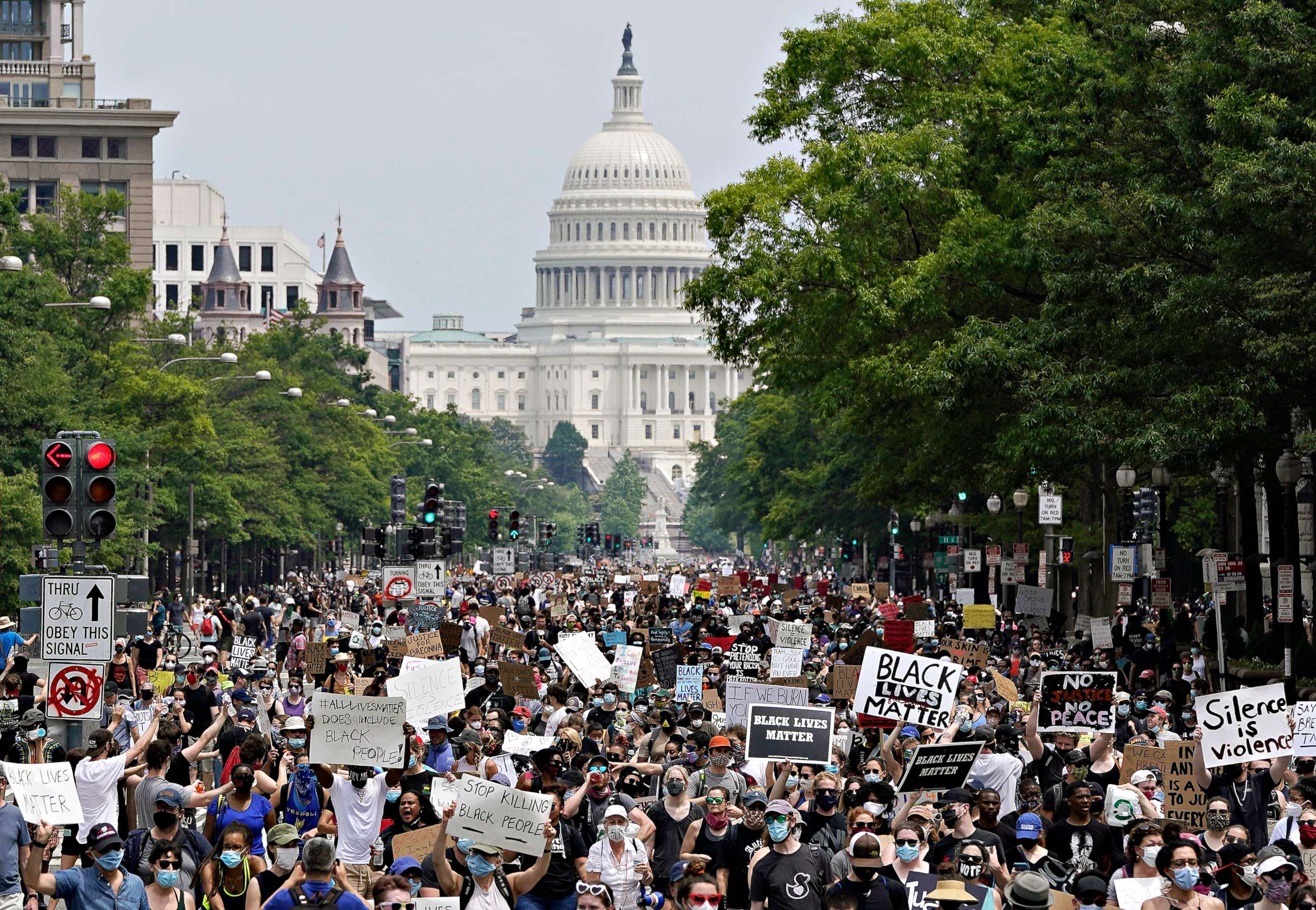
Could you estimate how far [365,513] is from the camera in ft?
303

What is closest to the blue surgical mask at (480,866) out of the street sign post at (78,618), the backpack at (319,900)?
the backpack at (319,900)

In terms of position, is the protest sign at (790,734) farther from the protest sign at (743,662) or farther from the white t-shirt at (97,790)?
the protest sign at (743,662)

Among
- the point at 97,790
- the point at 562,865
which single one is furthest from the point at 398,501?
the point at 562,865

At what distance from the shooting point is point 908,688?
18.0 m

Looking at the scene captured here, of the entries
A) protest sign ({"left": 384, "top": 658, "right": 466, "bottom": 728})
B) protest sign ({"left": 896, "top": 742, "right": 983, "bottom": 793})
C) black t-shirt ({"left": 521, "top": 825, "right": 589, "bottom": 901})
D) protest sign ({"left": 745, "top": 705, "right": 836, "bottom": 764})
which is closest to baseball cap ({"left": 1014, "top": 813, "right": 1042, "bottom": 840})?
protest sign ({"left": 896, "top": 742, "right": 983, "bottom": 793})

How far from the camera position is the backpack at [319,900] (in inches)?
487

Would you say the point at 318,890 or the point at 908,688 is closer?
the point at 318,890

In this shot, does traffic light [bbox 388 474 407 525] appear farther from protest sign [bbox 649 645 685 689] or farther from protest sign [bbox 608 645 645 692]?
protest sign [bbox 608 645 645 692]

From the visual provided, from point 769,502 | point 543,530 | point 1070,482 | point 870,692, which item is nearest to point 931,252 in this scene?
point 1070,482

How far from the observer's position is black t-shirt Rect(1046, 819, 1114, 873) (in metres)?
14.8

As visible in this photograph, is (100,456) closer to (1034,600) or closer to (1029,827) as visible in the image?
(1029,827)

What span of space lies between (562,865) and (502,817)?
0.59 m

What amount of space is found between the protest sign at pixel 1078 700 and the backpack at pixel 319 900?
804 cm

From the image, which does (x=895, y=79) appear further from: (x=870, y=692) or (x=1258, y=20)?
(x=870, y=692)
